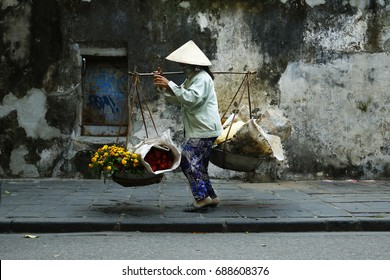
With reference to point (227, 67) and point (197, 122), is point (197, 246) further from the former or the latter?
point (227, 67)

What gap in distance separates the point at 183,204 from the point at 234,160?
932 mm

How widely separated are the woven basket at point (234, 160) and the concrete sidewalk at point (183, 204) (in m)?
0.50

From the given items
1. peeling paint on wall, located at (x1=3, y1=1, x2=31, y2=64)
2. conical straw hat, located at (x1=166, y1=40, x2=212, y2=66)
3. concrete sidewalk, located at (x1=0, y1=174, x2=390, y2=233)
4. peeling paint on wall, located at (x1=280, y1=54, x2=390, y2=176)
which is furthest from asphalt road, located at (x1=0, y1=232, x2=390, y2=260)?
peeling paint on wall, located at (x1=3, y1=1, x2=31, y2=64)

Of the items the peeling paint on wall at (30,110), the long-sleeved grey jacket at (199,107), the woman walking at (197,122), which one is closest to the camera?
the long-sleeved grey jacket at (199,107)

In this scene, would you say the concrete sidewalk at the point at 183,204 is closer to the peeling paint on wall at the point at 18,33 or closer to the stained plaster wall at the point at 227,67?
the stained plaster wall at the point at 227,67

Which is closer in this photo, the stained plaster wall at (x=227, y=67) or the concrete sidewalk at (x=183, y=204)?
the concrete sidewalk at (x=183, y=204)

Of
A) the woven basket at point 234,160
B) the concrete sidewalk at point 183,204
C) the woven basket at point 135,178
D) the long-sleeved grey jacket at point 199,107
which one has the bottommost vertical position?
the concrete sidewalk at point 183,204

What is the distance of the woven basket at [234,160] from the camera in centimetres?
682

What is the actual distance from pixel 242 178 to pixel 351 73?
95.5 inches

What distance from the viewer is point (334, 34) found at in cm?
959

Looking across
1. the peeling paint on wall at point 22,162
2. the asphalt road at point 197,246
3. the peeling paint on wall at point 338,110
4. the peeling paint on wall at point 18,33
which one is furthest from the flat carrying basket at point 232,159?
the peeling paint on wall at point 18,33

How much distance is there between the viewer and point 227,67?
9516mm

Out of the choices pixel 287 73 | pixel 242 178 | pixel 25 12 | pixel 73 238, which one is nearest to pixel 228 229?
pixel 73 238

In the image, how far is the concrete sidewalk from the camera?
6125mm
